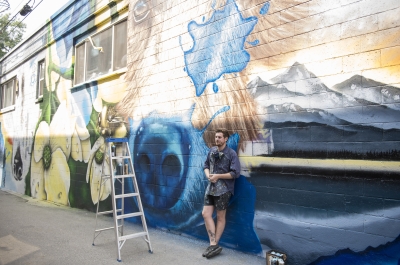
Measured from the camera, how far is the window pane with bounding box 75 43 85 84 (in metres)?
8.58

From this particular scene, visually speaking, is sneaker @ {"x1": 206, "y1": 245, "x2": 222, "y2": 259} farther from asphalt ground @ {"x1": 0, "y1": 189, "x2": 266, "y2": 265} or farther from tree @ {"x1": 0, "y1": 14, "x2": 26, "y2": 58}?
tree @ {"x1": 0, "y1": 14, "x2": 26, "y2": 58}

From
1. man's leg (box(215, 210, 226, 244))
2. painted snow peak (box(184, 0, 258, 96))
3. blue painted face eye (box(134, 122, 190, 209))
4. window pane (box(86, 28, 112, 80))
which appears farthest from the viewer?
window pane (box(86, 28, 112, 80))

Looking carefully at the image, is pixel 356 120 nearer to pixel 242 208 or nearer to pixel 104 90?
pixel 242 208

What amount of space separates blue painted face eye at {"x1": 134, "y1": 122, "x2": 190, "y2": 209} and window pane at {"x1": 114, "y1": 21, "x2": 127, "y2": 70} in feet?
5.72

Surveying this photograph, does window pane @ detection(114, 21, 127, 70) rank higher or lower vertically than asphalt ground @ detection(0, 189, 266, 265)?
higher

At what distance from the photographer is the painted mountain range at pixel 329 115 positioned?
3266mm

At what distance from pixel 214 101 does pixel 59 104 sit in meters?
6.02

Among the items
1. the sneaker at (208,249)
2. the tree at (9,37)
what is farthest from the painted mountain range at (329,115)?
the tree at (9,37)

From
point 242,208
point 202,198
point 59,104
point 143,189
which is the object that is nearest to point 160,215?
point 143,189

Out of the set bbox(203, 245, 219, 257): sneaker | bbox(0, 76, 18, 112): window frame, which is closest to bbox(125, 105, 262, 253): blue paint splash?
bbox(203, 245, 219, 257): sneaker

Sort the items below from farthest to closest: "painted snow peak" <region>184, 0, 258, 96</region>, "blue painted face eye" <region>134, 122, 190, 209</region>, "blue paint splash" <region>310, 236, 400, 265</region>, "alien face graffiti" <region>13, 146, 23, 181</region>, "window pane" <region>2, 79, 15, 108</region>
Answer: "window pane" <region>2, 79, 15, 108</region> → "alien face graffiti" <region>13, 146, 23, 181</region> → "blue painted face eye" <region>134, 122, 190, 209</region> → "painted snow peak" <region>184, 0, 258, 96</region> → "blue paint splash" <region>310, 236, 400, 265</region>

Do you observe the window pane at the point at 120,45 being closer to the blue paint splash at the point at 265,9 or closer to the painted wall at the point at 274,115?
the painted wall at the point at 274,115

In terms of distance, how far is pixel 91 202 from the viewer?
25.3ft

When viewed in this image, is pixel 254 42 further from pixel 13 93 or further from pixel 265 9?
pixel 13 93
